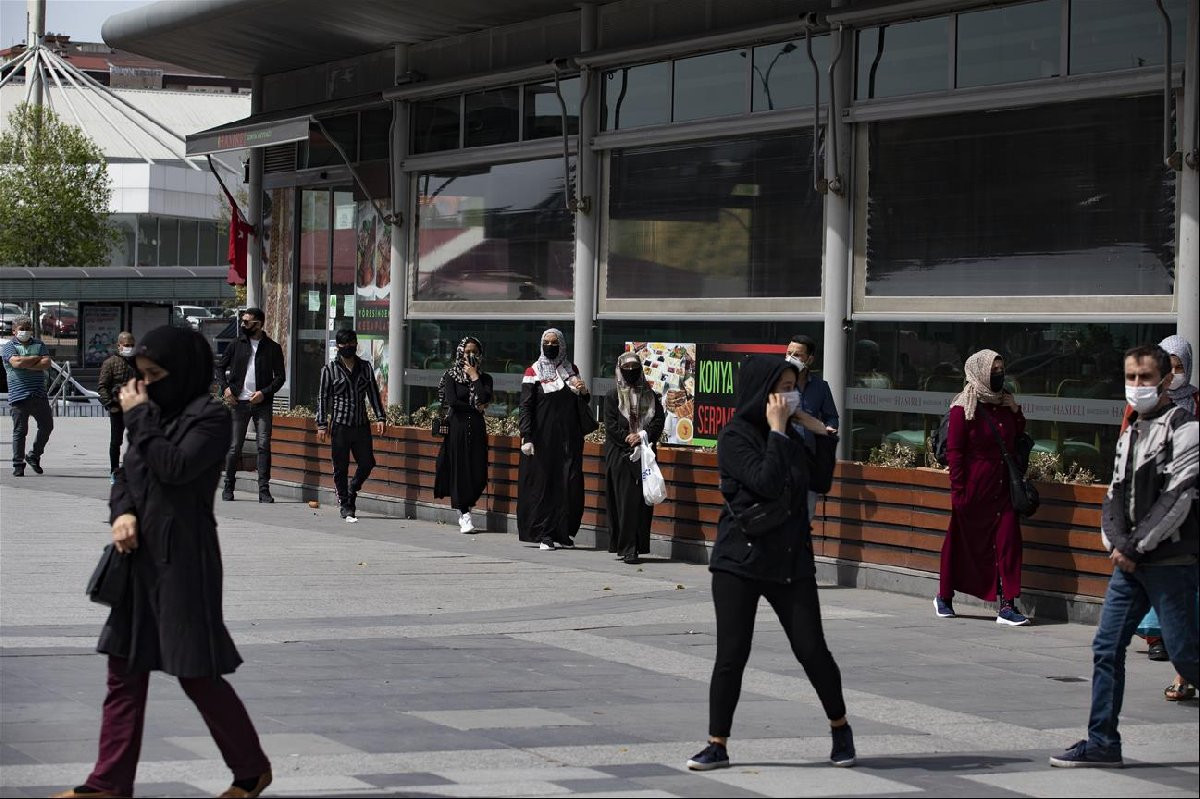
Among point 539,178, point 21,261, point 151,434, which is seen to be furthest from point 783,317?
point 21,261

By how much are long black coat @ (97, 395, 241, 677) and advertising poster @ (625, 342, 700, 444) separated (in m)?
9.45

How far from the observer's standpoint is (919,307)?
13.7m

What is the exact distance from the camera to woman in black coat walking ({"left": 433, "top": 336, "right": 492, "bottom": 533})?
1681 centimetres

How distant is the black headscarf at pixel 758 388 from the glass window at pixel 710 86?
8.28 m

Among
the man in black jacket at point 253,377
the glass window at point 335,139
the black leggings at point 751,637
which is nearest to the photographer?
the black leggings at point 751,637

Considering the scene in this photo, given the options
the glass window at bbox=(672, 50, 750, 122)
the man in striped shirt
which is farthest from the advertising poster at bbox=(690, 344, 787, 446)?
the man in striped shirt

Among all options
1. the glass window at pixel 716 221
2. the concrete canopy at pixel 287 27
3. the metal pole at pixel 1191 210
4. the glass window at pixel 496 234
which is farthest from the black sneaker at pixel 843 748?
the concrete canopy at pixel 287 27

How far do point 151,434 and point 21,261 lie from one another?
6255 centimetres

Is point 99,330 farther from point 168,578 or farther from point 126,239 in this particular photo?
point 126,239

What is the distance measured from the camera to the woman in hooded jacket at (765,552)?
7141mm

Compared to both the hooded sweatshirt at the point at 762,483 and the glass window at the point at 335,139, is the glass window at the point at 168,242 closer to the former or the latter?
the glass window at the point at 335,139

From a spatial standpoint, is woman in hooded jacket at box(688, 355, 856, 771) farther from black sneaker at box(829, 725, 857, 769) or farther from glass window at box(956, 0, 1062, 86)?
glass window at box(956, 0, 1062, 86)

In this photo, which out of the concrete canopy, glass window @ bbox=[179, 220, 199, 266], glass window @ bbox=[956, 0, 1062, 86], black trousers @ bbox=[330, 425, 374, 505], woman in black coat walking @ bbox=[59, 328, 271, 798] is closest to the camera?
woman in black coat walking @ bbox=[59, 328, 271, 798]

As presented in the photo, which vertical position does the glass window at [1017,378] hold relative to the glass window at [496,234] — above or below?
below
